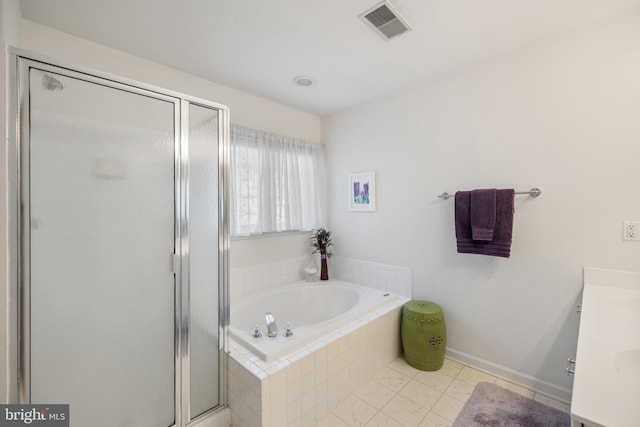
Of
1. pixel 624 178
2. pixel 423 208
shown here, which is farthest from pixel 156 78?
pixel 624 178

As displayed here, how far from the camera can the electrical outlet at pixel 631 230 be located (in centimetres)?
157

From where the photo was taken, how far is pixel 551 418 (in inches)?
65.9

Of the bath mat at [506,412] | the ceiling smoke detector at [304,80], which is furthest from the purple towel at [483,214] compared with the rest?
the ceiling smoke detector at [304,80]

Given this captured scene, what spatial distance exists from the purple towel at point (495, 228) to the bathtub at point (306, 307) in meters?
0.85

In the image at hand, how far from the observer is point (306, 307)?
2807mm

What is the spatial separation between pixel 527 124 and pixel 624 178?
0.63 meters

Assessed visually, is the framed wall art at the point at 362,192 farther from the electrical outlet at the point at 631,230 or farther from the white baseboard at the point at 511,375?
the electrical outlet at the point at 631,230

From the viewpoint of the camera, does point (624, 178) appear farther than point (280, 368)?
Yes

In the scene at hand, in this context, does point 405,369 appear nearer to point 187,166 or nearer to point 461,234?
point 461,234

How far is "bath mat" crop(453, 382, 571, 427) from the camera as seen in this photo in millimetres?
1645

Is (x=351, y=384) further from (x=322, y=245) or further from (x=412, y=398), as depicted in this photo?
(x=322, y=245)

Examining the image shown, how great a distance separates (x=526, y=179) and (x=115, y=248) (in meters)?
2.58

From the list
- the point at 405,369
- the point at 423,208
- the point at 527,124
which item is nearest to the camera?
the point at 527,124

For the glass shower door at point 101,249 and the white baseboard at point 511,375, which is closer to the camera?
the glass shower door at point 101,249
